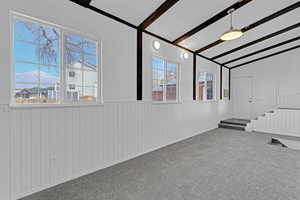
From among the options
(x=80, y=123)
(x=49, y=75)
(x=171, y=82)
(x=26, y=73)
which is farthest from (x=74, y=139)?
(x=171, y=82)

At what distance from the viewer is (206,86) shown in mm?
6504

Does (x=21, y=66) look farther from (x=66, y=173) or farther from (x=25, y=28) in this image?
(x=66, y=173)

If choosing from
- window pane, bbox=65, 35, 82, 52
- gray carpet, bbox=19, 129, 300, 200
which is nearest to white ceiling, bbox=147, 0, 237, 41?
window pane, bbox=65, 35, 82, 52

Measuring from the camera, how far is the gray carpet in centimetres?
209

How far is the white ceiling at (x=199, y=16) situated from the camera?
2.89m

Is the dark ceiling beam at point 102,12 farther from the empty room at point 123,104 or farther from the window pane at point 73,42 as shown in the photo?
the window pane at point 73,42

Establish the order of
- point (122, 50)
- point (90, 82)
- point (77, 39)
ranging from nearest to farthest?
1. point (77, 39)
2. point (90, 82)
3. point (122, 50)

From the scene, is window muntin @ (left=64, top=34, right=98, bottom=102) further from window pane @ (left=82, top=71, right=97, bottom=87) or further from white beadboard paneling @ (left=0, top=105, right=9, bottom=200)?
white beadboard paneling @ (left=0, top=105, right=9, bottom=200)

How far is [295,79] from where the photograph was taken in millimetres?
6395

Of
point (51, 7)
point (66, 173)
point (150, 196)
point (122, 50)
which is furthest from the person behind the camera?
point (122, 50)

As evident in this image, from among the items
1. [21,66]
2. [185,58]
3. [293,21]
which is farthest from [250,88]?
[21,66]

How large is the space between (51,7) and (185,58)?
369 cm

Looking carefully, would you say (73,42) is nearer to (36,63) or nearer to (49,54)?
(49,54)

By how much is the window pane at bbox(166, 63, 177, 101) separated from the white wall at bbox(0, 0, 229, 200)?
36 cm
